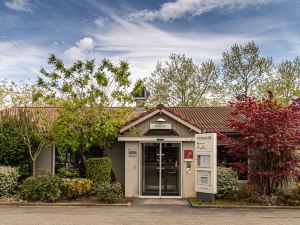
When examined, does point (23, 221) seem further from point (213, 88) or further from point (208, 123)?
point (213, 88)

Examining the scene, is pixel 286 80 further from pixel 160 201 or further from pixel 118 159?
pixel 160 201

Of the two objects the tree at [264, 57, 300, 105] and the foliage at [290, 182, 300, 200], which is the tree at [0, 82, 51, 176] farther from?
the tree at [264, 57, 300, 105]

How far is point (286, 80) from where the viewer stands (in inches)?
1373

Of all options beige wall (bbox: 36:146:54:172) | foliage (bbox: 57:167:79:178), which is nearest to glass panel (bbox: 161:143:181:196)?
foliage (bbox: 57:167:79:178)

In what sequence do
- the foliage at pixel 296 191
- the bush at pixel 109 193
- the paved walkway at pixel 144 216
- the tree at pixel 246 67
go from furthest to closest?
1. the tree at pixel 246 67
2. the foliage at pixel 296 191
3. the bush at pixel 109 193
4. the paved walkway at pixel 144 216

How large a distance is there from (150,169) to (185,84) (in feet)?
65.9

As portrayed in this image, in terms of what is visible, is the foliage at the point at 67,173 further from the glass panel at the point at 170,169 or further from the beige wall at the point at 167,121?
the glass panel at the point at 170,169

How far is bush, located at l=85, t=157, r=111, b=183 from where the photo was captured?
1591 cm

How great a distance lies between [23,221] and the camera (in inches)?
448

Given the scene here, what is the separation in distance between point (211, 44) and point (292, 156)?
5871mm

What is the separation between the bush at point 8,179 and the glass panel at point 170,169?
639 cm

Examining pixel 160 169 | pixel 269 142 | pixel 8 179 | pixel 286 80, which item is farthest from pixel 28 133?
pixel 286 80

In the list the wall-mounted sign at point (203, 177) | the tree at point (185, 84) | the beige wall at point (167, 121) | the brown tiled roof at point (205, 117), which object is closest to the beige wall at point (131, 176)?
the beige wall at point (167, 121)

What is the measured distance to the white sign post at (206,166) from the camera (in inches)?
582
